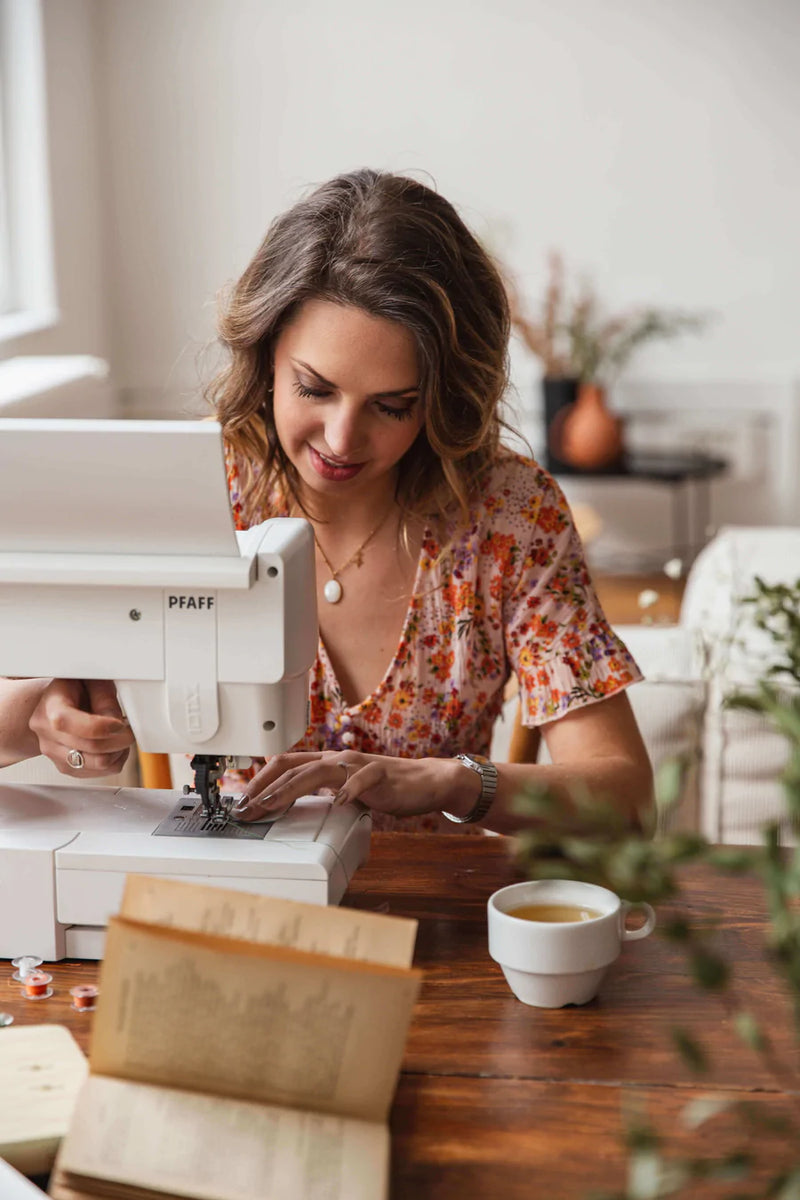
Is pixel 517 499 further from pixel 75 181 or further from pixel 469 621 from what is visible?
pixel 75 181

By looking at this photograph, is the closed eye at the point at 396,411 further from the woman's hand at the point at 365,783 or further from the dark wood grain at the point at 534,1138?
the dark wood grain at the point at 534,1138

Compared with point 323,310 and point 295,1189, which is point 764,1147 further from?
point 323,310

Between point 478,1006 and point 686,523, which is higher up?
point 478,1006

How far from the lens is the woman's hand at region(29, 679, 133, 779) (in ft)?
4.21

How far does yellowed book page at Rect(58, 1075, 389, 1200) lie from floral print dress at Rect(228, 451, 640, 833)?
838 mm

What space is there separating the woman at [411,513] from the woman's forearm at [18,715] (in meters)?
0.23

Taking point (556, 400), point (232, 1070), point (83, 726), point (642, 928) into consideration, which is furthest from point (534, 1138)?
point (556, 400)

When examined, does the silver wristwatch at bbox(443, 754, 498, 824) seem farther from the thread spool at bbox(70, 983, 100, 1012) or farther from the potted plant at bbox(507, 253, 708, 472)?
the potted plant at bbox(507, 253, 708, 472)

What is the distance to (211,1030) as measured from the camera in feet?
2.95

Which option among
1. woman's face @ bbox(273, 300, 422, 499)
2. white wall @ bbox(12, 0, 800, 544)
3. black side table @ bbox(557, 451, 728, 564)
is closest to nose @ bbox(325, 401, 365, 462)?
woman's face @ bbox(273, 300, 422, 499)

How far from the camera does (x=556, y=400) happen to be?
551 cm

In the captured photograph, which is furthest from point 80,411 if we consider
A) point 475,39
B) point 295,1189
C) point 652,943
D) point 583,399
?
point 295,1189

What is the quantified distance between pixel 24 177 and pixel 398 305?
12.6 feet

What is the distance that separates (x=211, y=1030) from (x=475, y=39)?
17.2 feet
